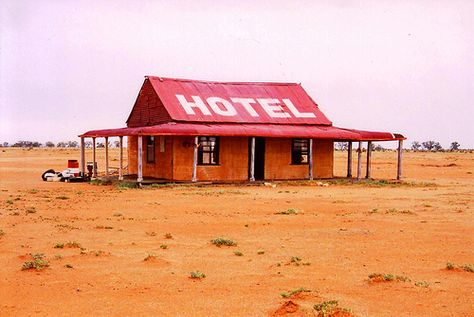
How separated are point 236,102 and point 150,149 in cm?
489

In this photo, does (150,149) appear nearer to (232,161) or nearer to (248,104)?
(232,161)

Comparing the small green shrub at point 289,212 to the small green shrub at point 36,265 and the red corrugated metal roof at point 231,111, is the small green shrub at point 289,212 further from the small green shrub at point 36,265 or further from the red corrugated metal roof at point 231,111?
the red corrugated metal roof at point 231,111

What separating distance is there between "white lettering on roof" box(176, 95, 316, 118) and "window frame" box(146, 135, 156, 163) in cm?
208

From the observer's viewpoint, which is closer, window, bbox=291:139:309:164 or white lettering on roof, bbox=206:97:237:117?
white lettering on roof, bbox=206:97:237:117

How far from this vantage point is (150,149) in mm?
26516

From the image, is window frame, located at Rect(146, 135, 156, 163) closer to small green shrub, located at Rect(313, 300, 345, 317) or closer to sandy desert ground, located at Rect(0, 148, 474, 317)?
sandy desert ground, located at Rect(0, 148, 474, 317)

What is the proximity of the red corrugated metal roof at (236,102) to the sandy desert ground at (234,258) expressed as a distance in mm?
9574

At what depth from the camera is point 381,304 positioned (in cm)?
668

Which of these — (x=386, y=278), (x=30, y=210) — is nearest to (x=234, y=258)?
(x=386, y=278)

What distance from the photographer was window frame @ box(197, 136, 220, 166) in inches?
982

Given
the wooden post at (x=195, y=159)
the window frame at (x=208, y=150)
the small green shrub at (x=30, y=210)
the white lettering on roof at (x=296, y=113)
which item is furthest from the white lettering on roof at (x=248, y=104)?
the small green shrub at (x=30, y=210)

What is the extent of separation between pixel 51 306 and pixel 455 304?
4.64 metres

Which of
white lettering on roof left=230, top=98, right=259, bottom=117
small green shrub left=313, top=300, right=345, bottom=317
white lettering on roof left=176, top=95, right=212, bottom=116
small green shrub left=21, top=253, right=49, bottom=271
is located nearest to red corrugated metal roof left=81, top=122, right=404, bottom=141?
white lettering on roof left=176, top=95, right=212, bottom=116

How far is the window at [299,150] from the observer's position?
1066 inches
